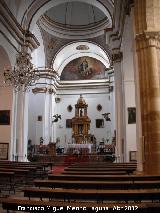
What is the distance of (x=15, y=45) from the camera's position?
13.7 meters

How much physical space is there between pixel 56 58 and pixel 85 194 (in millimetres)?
21262

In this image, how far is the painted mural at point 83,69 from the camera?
2702cm

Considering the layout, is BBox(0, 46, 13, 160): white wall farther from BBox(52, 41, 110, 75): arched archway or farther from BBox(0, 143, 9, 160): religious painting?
BBox(52, 41, 110, 75): arched archway

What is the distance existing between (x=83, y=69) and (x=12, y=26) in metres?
14.7

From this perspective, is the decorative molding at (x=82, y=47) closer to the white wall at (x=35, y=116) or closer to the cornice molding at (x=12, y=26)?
the white wall at (x=35, y=116)

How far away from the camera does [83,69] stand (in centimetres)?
2716

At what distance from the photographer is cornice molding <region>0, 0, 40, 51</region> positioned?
467 inches

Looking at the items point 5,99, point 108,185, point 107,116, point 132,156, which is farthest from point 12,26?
point 107,116

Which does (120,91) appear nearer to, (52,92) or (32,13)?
(32,13)

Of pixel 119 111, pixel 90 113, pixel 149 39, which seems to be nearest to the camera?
pixel 149 39

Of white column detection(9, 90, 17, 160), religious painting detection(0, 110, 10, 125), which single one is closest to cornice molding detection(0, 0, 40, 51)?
white column detection(9, 90, 17, 160)

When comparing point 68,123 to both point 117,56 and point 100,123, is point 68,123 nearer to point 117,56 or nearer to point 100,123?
point 100,123

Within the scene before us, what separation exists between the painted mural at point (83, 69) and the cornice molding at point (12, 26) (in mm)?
11667

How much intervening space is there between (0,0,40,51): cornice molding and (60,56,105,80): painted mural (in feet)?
38.3
